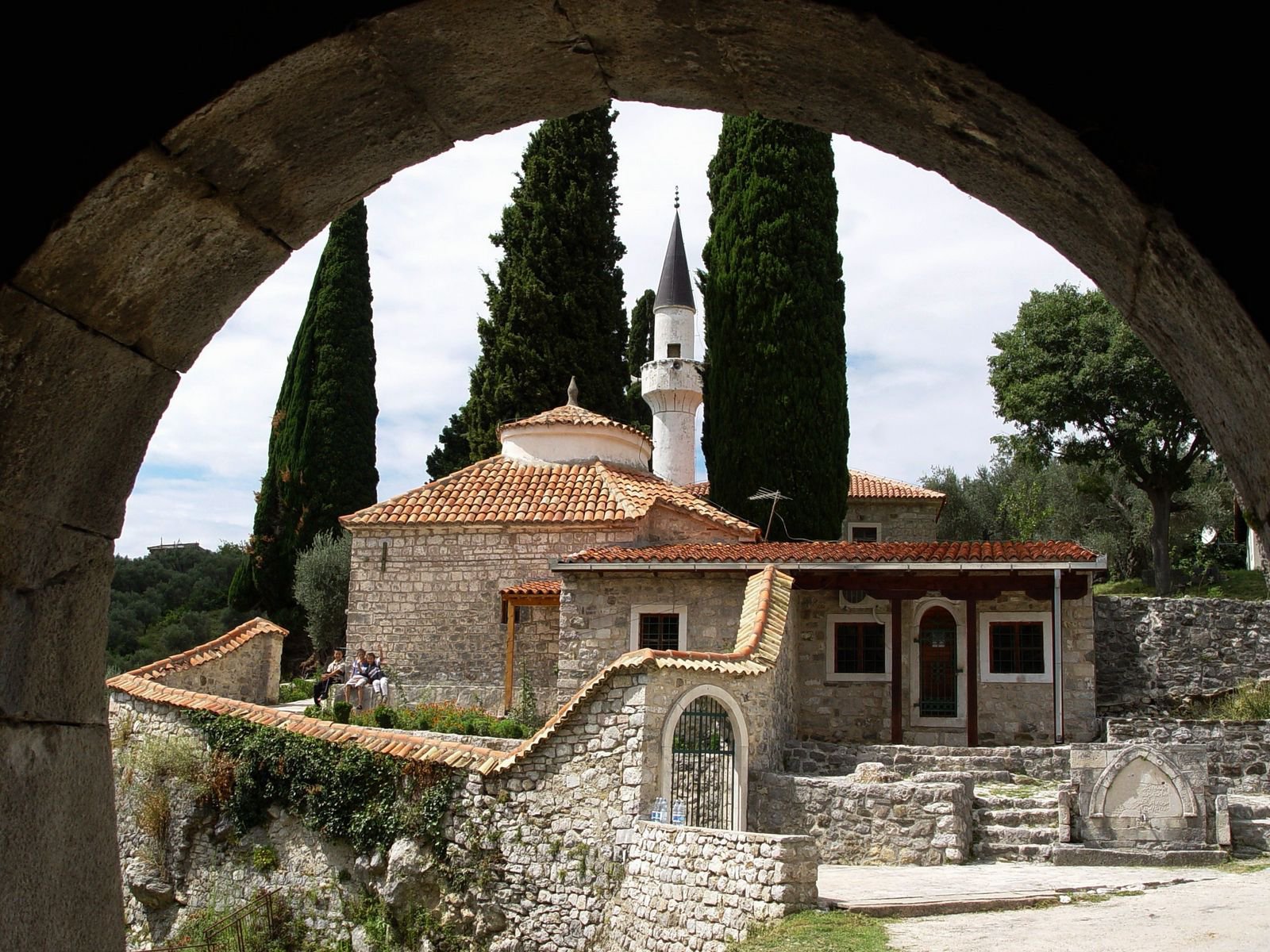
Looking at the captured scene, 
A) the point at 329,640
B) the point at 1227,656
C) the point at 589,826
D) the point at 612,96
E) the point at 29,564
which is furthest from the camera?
the point at 329,640

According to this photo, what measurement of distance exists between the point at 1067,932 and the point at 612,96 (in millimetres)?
8488

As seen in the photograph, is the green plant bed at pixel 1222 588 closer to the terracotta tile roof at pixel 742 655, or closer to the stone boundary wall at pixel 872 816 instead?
the terracotta tile roof at pixel 742 655

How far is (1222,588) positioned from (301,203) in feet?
111

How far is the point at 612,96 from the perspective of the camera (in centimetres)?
270

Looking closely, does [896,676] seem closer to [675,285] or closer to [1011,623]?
[1011,623]

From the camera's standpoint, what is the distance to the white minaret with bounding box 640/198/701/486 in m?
31.9

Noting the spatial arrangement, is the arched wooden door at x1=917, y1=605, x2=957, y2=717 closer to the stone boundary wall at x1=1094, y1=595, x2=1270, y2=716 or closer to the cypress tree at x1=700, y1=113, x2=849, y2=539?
the stone boundary wall at x1=1094, y1=595, x2=1270, y2=716

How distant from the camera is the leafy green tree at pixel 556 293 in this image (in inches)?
1182

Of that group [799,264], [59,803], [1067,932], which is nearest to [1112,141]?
[59,803]

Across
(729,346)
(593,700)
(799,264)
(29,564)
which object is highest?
(799,264)

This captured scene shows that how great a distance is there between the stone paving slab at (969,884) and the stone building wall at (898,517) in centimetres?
2104

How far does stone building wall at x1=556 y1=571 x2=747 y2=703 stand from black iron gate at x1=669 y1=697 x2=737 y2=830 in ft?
12.8

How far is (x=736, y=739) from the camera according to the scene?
13906mm

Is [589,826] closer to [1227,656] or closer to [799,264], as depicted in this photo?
[1227,656]
